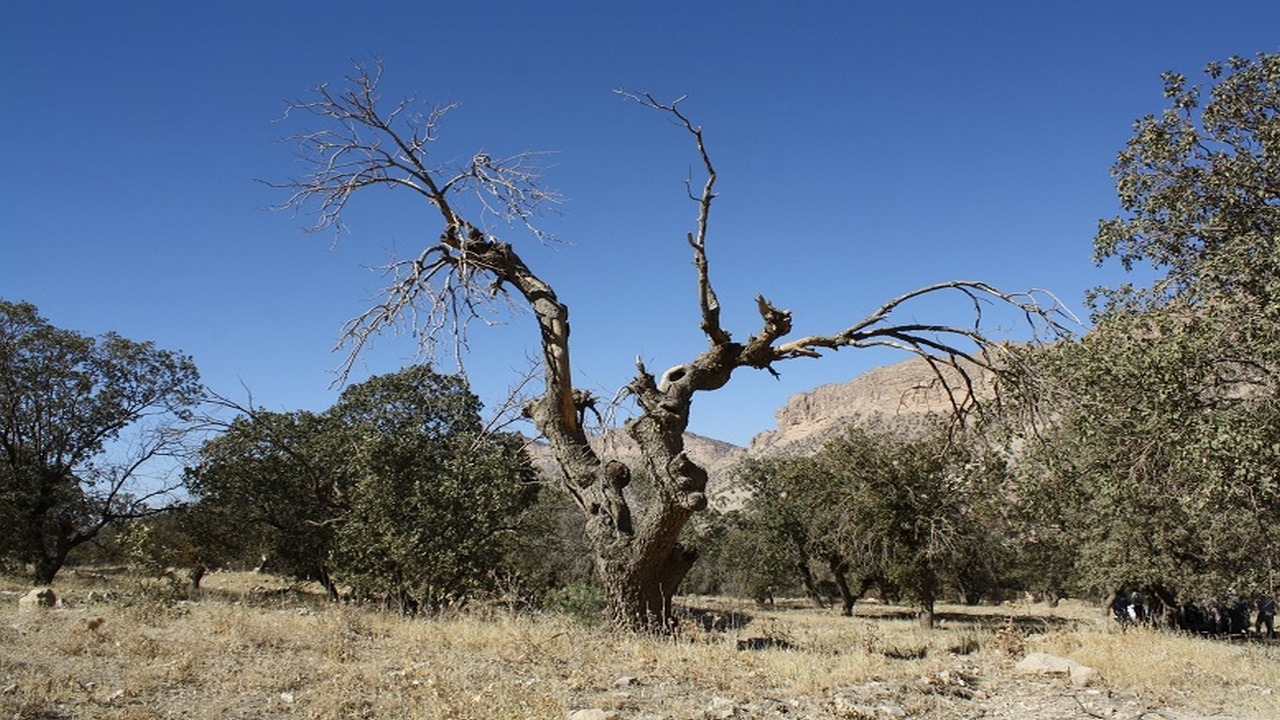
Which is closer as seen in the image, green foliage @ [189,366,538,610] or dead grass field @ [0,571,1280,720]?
dead grass field @ [0,571,1280,720]

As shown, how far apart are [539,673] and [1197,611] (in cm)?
2646

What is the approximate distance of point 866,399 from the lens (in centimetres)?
15938

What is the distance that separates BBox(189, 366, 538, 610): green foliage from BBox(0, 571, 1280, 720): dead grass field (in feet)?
10.2

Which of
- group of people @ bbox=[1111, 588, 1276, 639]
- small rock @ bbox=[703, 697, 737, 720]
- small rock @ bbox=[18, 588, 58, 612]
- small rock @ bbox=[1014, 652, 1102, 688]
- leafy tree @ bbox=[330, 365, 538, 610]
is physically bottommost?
group of people @ bbox=[1111, 588, 1276, 639]

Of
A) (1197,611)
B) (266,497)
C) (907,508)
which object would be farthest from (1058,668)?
(1197,611)

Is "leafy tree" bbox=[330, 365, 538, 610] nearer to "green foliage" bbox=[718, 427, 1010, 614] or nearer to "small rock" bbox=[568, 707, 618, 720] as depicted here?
"small rock" bbox=[568, 707, 618, 720]

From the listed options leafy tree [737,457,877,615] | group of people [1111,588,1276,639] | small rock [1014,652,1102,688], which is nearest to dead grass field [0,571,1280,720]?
small rock [1014,652,1102,688]

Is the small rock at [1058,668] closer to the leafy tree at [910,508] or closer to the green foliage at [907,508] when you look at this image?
the green foliage at [907,508]

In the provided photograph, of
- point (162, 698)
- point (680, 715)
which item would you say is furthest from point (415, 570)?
point (680, 715)

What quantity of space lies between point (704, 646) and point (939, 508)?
14.5 metres

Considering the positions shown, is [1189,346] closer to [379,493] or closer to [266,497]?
[379,493]

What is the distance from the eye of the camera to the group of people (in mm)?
22375

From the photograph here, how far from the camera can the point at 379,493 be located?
49.6 feet

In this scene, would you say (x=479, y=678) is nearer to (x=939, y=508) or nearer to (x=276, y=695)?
(x=276, y=695)
